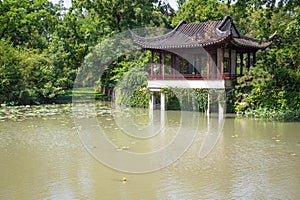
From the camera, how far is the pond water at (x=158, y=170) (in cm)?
628

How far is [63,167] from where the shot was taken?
779cm

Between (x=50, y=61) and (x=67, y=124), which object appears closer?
(x=67, y=124)

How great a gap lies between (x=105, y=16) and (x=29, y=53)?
4992 millimetres

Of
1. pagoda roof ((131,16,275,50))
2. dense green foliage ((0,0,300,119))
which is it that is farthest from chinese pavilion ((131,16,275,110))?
dense green foliage ((0,0,300,119))

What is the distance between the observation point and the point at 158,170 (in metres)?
7.66

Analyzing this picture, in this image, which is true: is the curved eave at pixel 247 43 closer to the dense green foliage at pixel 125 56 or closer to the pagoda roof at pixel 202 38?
the pagoda roof at pixel 202 38

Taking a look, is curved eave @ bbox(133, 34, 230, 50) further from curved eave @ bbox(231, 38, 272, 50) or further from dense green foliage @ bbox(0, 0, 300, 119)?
dense green foliage @ bbox(0, 0, 300, 119)

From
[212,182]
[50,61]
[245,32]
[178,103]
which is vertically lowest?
[212,182]

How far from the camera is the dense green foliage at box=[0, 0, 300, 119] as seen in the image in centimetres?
1523

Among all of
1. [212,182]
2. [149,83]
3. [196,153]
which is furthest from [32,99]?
[212,182]

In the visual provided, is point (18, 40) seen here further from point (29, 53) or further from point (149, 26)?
point (149, 26)

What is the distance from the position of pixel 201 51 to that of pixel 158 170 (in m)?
11.1

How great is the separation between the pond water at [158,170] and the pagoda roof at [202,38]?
4.73 metres

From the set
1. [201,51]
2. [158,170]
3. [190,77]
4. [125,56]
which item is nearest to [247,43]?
[201,51]
